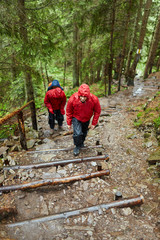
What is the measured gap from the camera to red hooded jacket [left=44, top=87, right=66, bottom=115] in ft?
19.2

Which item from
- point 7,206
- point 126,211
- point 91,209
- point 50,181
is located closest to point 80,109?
point 50,181

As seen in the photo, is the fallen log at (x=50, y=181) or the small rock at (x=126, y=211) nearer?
the small rock at (x=126, y=211)

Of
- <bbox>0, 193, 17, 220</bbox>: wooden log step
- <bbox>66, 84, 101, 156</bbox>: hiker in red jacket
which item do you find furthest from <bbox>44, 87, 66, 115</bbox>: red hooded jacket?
<bbox>0, 193, 17, 220</bbox>: wooden log step

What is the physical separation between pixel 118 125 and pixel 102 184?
427 centimetres

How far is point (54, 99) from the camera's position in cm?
598

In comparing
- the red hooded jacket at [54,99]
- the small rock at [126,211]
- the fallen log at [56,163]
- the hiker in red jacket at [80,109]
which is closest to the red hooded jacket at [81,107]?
the hiker in red jacket at [80,109]

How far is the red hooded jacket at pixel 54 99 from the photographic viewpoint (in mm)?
5863

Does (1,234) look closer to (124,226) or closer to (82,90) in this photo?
(124,226)

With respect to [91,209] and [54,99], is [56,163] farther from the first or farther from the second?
[54,99]

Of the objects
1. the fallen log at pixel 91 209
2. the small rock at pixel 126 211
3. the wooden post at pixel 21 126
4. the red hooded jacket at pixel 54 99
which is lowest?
the small rock at pixel 126 211

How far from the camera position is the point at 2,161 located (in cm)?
388

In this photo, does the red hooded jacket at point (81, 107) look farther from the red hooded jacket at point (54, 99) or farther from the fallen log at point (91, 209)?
the fallen log at point (91, 209)

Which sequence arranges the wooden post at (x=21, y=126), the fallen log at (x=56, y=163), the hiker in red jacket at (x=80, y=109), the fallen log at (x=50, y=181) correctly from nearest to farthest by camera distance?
1. the fallen log at (x=50, y=181)
2. the fallen log at (x=56, y=163)
3. the hiker in red jacket at (x=80, y=109)
4. the wooden post at (x=21, y=126)

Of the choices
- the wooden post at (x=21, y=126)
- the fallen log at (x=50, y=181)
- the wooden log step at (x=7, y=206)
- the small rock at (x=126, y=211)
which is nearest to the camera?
the wooden log step at (x=7, y=206)
